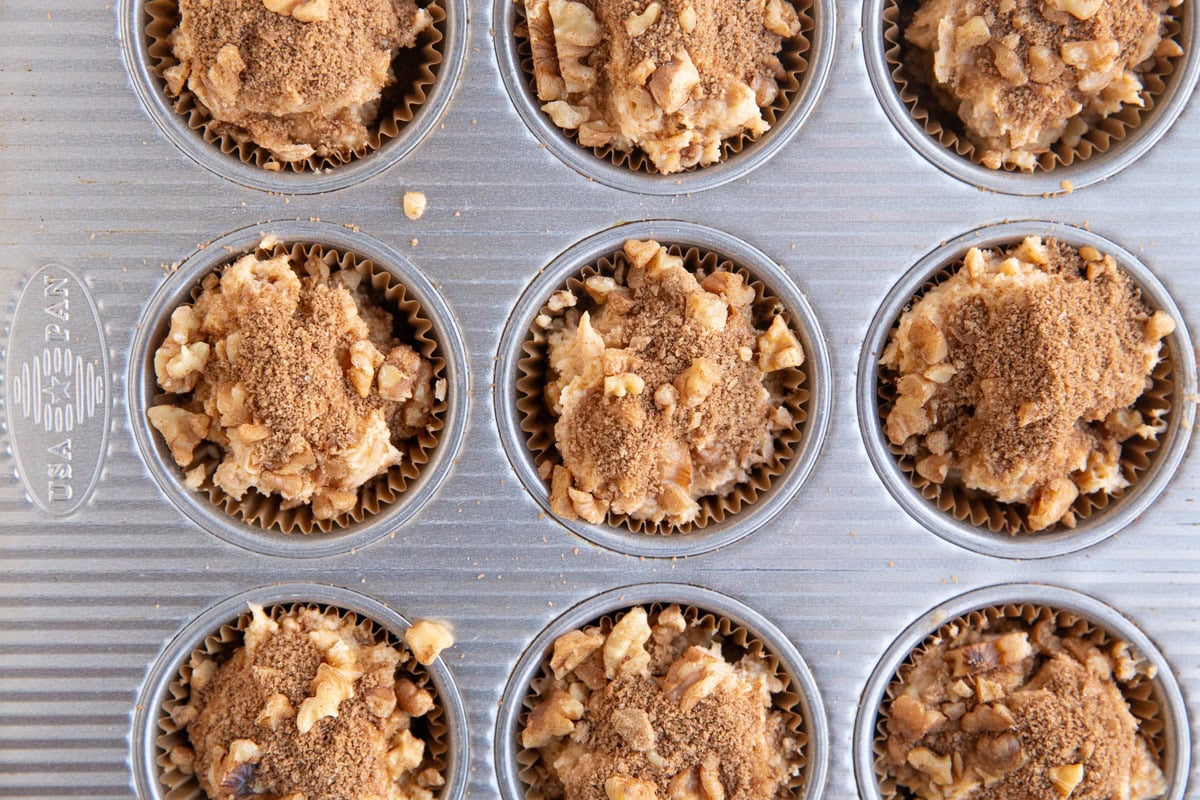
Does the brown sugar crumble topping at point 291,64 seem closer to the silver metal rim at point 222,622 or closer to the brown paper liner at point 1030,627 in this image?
the silver metal rim at point 222,622

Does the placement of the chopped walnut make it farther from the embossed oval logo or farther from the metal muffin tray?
the embossed oval logo

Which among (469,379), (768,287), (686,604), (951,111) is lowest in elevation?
(686,604)

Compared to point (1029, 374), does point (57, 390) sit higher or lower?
lower

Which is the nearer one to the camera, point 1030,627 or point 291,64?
point 291,64

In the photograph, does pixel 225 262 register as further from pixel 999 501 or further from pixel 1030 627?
pixel 1030 627

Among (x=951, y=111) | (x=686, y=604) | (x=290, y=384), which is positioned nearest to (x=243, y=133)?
(x=290, y=384)

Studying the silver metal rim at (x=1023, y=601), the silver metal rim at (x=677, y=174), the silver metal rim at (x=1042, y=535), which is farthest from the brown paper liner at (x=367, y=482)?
the silver metal rim at (x=1023, y=601)

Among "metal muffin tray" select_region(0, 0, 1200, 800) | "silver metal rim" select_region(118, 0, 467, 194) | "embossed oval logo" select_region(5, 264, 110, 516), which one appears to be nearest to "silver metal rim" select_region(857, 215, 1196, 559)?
"metal muffin tray" select_region(0, 0, 1200, 800)
